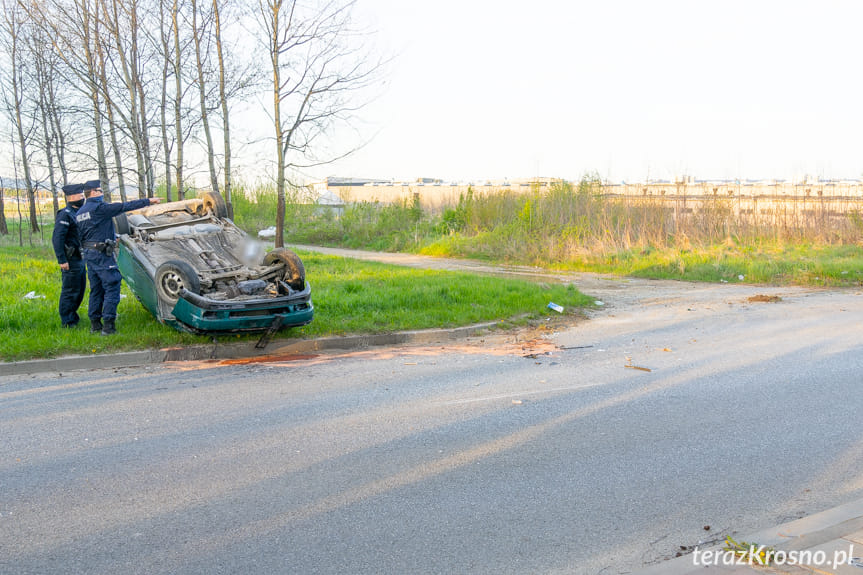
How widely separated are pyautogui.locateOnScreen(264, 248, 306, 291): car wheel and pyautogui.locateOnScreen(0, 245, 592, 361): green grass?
74cm

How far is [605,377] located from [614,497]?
137 inches

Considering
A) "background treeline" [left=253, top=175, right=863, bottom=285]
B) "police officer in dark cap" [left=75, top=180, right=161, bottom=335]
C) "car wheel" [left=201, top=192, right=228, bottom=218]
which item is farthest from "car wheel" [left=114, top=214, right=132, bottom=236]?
"background treeline" [left=253, top=175, right=863, bottom=285]

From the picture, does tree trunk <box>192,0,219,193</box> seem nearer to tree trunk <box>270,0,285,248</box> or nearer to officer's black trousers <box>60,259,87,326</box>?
tree trunk <box>270,0,285,248</box>

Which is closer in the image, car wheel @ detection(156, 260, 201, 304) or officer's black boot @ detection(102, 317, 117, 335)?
car wheel @ detection(156, 260, 201, 304)

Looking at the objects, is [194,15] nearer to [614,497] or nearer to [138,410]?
[138,410]

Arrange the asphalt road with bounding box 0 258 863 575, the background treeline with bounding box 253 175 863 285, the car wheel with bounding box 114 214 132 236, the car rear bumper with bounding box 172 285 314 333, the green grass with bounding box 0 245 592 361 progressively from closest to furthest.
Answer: the asphalt road with bounding box 0 258 863 575 → the car rear bumper with bounding box 172 285 314 333 → the green grass with bounding box 0 245 592 361 → the car wheel with bounding box 114 214 132 236 → the background treeline with bounding box 253 175 863 285

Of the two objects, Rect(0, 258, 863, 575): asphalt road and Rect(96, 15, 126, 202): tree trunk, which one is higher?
Rect(96, 15, 126, 202): tree trunk

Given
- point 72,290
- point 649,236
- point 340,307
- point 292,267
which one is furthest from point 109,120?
point 649,236

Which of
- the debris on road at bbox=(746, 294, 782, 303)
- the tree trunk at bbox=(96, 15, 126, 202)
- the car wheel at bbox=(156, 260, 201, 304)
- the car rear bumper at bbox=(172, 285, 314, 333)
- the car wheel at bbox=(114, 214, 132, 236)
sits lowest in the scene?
the debris on road at bbox=(746, 294, 782, 303)

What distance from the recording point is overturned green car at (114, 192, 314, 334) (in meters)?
8.73

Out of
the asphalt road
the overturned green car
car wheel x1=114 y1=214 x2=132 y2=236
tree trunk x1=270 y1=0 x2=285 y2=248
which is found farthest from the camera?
tree trunk x1=270 y1=0 x2=285 y2=248

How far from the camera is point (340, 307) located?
1138cm

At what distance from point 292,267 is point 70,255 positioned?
309cm

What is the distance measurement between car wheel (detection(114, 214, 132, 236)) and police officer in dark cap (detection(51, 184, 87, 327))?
0.58m
